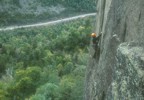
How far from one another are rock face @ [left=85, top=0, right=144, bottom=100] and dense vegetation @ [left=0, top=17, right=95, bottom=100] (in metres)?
5.82

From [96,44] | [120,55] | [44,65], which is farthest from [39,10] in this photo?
[120,55]

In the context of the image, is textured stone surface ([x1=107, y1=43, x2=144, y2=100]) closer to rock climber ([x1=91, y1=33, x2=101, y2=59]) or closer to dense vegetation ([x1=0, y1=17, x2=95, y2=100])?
rock climber ([x1=91, y1=33, x2=101, y2=59])

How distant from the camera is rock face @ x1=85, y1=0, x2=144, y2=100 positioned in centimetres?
462

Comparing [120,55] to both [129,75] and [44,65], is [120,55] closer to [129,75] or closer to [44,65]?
[129,75]

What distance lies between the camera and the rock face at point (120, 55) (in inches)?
182

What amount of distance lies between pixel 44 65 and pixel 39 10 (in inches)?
1177

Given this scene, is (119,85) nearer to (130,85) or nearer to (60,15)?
(130,85)

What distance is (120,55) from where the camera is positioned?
5.04 m

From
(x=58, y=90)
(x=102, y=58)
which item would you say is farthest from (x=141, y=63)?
(x=58, y=90)

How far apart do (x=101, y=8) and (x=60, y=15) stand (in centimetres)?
Answer: 4626

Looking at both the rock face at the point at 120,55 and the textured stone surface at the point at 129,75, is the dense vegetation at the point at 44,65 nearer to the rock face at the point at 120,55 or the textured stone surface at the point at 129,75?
the rock face at the point at 120,55

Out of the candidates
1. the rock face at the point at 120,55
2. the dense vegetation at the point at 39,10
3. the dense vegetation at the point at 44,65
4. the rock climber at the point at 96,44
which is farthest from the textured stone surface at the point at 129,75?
the dense vegetation at the point at 39,10

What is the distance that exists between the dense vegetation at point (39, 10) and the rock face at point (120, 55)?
1711 inches

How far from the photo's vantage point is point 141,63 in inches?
184
